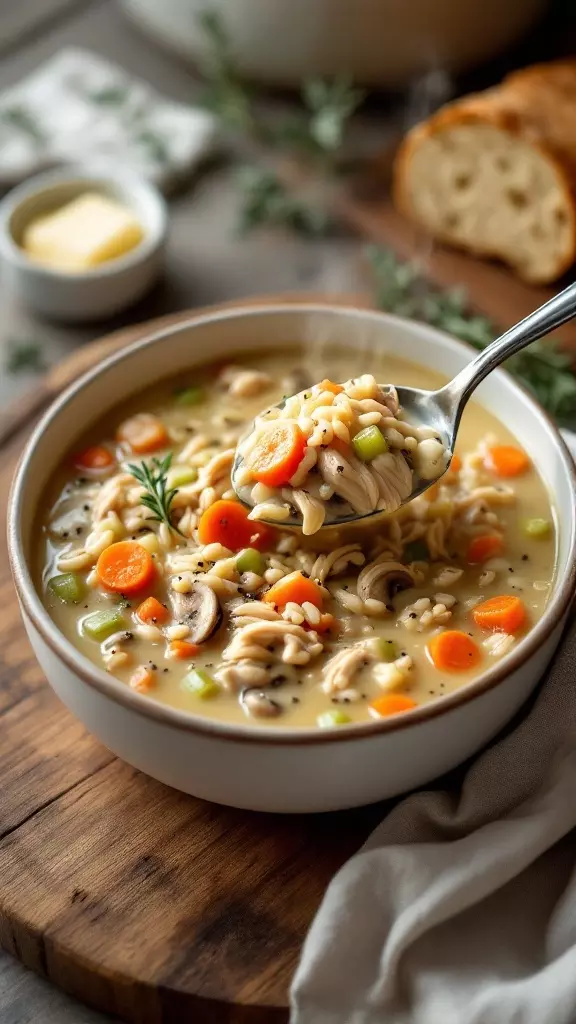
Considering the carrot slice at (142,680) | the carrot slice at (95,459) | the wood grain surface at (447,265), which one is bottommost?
the wood grain surface at (447,265)

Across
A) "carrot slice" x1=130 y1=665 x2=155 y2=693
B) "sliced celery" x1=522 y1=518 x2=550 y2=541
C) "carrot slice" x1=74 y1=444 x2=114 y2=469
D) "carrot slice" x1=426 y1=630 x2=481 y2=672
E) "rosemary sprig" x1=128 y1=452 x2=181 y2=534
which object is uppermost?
"rosemary sprig" x1=128 y1=452 x2=181 y2=534

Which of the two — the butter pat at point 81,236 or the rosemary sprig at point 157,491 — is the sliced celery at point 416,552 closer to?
the rosemary sprig at point 157,491

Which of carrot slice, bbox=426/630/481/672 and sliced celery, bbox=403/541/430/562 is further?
sliced celery, bbox=403/541/430/562

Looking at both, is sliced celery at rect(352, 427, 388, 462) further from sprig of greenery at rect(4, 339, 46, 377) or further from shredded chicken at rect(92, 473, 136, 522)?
sprig of greenery at rect(4, 339, 46, 377)

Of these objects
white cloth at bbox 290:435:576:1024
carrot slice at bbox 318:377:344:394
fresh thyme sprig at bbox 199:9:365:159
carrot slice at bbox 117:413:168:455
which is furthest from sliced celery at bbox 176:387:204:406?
fresh thyme sprig at bbox 199:9:365:159

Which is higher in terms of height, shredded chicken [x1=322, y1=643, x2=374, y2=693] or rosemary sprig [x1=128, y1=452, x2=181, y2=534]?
rosemary sprig [x1=128, y1=452, x2=181, y2=534]

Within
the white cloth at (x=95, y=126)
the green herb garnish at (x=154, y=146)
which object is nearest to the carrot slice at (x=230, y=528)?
the white cloth at (x=95, y=126)
